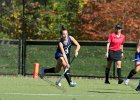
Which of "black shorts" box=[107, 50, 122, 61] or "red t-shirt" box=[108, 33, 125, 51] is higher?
→ "red t-shirt" box=[108, 33, 125, 51]

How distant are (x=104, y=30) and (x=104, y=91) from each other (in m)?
19.7

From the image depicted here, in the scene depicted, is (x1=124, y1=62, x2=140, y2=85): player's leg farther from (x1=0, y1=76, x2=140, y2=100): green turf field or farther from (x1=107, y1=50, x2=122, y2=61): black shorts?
(x1=107, y1=50, x2=122, y2=61): black shorts

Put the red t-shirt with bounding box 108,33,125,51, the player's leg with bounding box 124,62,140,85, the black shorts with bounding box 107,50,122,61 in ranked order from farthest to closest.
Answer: the black shorts with bounding box 107,50,122,61, the red t-shirt with bounding box 108,33,125,51, the player's leg with bounding box 124,62,140,85

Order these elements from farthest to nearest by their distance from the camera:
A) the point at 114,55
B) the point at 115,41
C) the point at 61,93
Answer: the point at 114,55
the point at 115,41
the point at 61,93

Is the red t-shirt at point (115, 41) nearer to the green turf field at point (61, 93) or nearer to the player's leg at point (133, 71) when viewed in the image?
the player's leg at point (133, 71)

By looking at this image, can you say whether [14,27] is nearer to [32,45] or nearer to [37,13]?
[37,13]

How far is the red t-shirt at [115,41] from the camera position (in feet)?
68.7

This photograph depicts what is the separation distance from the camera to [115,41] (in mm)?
20953

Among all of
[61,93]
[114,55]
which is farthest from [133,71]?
[61,93]

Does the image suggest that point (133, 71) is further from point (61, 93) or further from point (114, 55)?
point (61, 93)

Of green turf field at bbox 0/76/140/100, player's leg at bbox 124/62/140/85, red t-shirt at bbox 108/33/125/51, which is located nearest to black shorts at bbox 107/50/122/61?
red t-shirt at bbox 108/33/125/51

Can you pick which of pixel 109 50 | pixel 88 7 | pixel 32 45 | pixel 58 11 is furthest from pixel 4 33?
pixel 109 50

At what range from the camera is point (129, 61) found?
86.0 feet

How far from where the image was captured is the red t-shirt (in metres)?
20.9
